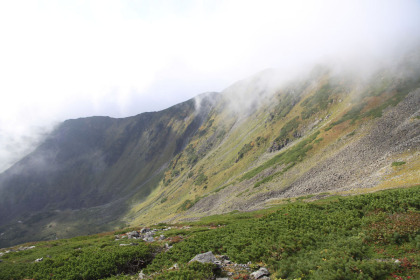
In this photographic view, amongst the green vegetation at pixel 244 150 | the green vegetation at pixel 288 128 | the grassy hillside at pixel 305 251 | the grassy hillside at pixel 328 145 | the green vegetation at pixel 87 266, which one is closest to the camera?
the grassy hillside at pixel 305 251

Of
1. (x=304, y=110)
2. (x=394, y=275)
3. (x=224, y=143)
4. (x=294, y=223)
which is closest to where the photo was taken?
(x=394, y=275)

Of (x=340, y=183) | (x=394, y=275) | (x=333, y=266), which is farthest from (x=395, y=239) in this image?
(x=340, y=183)

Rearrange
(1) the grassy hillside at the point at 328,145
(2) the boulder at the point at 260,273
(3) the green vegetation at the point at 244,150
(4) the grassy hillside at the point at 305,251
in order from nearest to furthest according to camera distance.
Answer: 1. (4) the grassy hillside at the point at 305,251
2. (2) the boulder at the point at 260,273
3. (1) the grassy hillside at the point at 328,145
4. (3) the green vegetation at the point at 244,150

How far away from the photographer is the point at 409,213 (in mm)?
18734

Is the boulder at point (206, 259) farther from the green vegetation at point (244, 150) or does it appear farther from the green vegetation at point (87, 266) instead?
the green vegetation at point (244, 150)

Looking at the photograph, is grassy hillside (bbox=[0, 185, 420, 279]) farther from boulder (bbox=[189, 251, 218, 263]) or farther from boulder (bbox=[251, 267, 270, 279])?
boulder (bbox=[189, 251, 218, 263])

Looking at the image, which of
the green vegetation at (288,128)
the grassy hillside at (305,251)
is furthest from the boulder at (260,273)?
the green vegetation at (288,128)

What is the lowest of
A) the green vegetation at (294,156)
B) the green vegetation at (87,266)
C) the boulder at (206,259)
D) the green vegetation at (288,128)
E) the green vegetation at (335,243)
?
the green vegetation at (294,156)

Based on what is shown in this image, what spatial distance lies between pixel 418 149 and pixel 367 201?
39.4 meters

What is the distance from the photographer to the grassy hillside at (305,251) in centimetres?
1346

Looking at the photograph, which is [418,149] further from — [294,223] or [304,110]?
[304,110]

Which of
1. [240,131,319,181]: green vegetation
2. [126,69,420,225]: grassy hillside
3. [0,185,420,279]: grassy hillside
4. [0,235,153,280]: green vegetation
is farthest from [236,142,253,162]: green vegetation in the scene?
[0,235,153,280]: green vegetation

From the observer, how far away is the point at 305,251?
17297 millimetres

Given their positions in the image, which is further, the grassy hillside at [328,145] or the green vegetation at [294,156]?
the green vegetation at [294,156]
